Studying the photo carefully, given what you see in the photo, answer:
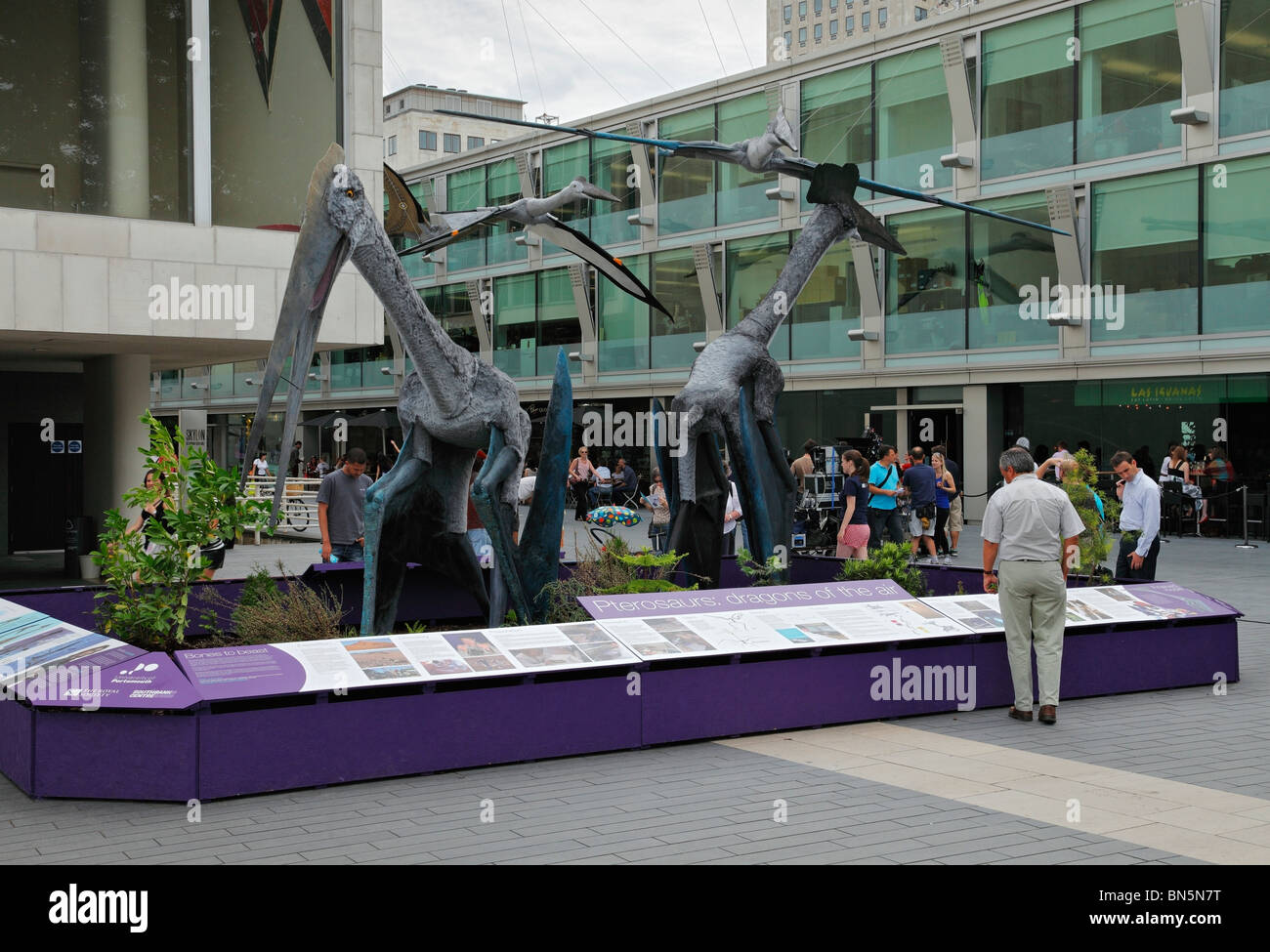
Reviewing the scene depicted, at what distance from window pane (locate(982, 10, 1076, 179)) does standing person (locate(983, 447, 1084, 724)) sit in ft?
69.5

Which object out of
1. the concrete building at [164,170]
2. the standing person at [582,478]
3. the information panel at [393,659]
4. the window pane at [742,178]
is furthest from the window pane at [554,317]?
the information panel at [393,659]

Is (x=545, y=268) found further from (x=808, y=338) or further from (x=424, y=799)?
(x=424, y=799)

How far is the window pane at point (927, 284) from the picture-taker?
1166 inches

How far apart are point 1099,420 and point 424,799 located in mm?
24217

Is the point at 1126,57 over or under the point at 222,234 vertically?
over

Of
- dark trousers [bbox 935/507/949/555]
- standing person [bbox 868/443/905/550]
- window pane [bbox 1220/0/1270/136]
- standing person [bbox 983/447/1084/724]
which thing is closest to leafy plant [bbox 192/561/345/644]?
standing person [bbox 983/447/1084/724]

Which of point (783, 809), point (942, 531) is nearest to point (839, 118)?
point (942, 531)

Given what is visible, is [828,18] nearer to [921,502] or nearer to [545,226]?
[921,502]

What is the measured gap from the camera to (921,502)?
1869 centimetres

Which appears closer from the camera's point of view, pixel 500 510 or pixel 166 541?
pixel 166 541

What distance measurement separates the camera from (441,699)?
7.21 meters

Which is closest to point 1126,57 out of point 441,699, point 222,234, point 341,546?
point 222,234

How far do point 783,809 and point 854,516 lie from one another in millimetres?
9700

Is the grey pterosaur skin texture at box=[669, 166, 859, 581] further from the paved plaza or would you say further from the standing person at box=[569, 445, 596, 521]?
the standing person at box=[569, 445, 596, 521]
